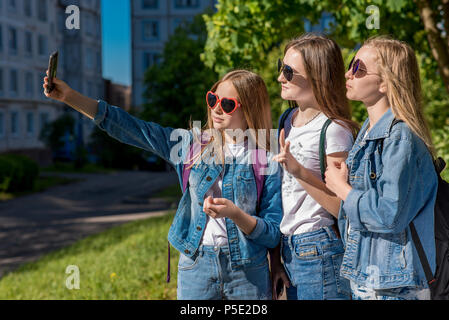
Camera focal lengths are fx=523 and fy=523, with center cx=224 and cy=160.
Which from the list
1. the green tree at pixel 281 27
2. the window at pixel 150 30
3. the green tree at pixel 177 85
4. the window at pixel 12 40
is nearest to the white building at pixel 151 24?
the window at pixel 150 30

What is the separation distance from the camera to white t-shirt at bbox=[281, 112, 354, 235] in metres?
2.33

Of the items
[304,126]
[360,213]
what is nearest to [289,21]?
[304,126]

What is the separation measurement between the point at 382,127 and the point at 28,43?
39486 millimetres

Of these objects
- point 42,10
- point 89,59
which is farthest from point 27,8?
point 89,59

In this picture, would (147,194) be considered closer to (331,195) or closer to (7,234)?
(7,234)

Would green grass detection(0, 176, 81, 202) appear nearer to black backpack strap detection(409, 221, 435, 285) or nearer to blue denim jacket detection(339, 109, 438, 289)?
blue denim jacket detection(339, 109, 438, 289)

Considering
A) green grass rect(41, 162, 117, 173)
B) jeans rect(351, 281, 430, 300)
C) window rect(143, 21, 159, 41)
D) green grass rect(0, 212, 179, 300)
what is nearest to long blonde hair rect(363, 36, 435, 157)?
jeans rect(351, 281, 430, 300)

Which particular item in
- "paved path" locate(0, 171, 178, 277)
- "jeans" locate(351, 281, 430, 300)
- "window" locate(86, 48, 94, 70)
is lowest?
"paved path" locate(0, 171, 178, 277)

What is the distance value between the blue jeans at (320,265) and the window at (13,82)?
38.1m

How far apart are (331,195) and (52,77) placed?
51.5 inches

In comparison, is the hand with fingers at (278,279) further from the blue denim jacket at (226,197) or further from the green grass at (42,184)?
the green grass at (42,184)

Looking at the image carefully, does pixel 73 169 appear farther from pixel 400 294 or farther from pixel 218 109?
pixel 400 294

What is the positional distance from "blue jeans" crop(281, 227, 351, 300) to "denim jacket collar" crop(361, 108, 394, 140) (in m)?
0.52
